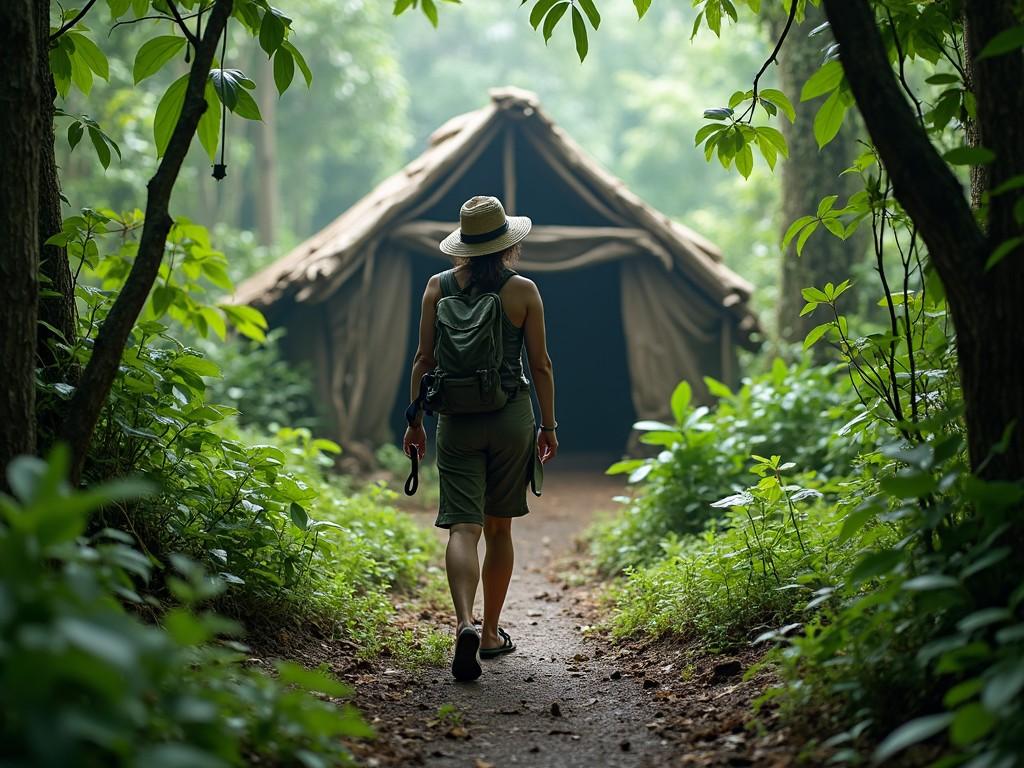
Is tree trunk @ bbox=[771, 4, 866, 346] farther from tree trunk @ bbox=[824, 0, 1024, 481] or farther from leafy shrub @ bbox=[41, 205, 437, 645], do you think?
tree trunk @ bbox=[824, 0, 1024, 481]

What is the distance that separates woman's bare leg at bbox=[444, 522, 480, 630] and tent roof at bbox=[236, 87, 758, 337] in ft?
19.9

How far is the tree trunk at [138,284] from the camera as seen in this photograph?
2.92 m

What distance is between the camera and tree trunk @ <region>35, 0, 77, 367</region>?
11.8ft

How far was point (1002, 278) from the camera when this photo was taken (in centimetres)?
258

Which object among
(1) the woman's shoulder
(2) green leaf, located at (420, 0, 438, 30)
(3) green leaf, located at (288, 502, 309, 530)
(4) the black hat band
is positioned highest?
(2) green leaf, located at (420, 0, 438, 30)

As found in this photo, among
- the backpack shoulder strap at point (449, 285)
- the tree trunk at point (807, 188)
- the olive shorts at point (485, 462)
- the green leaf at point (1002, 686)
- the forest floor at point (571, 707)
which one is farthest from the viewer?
the tree trunk at point (807, 188)

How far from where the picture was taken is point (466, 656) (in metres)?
3.93

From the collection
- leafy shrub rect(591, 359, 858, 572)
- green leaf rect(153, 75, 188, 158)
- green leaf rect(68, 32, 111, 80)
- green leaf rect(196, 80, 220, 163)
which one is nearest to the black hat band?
green leaf rect(196, 80, 220, 163)

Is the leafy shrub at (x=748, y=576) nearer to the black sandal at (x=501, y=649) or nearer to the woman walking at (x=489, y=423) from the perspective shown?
the black sandal at (x=501, y=649)

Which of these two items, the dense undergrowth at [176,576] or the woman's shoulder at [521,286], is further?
the woman's shoulder at [521,286]

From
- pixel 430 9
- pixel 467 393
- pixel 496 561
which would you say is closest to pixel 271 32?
pixel 430 9

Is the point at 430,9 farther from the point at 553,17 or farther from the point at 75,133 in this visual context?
the point at 75,133

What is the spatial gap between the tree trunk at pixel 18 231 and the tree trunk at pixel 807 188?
7773 millimetres

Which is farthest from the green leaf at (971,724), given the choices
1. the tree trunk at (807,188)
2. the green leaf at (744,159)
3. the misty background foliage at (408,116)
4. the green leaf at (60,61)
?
the misty background foliage at (408,116)
